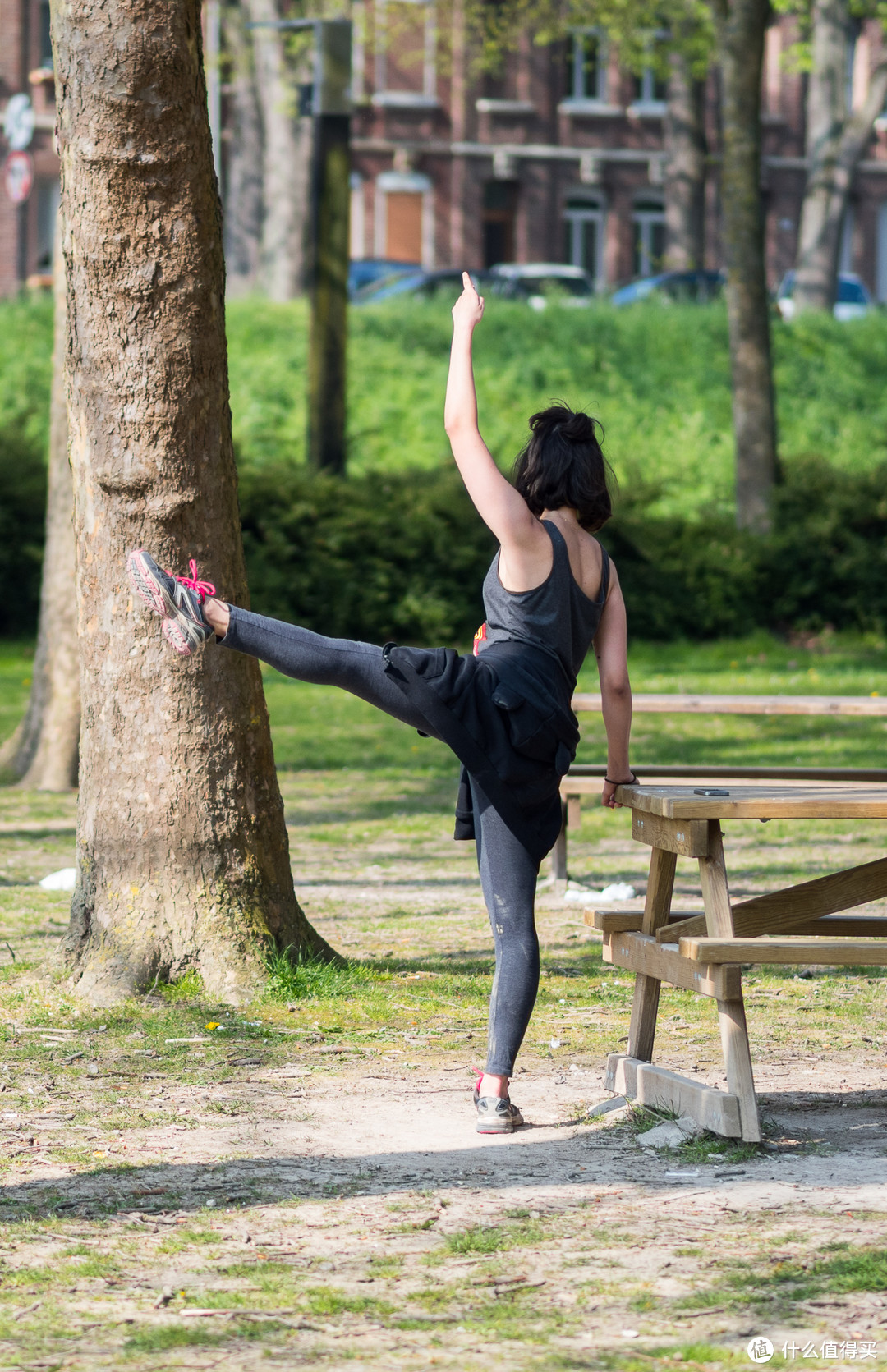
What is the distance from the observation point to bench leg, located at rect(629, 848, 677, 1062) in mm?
4965

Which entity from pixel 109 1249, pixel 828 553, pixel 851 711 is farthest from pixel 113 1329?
pixel 828 553

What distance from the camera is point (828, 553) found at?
18406 millimetres

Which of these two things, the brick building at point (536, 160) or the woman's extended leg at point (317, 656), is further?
the brick building at point (536, 160)

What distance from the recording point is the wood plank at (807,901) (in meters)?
4.99

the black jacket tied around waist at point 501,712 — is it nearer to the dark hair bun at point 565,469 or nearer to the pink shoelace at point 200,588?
the dark hair bun at point 565,469

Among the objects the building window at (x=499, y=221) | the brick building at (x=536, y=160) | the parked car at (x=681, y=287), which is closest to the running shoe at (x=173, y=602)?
the parked car at (x=681, y=287)

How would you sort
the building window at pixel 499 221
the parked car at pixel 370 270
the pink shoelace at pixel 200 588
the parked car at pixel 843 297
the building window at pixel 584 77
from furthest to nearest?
1. the building window at pixel 499 221
2. the building window at pixel 584 77
3. the parked car at pixel 843 297
4. the parked car at pixel 370 270
5. the pink shoelace at pixel 200 588

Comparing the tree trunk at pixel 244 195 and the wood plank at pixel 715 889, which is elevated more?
the tree trunk at pixel 244 195

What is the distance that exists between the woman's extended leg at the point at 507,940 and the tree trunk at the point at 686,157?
104ft

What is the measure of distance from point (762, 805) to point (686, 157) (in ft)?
107

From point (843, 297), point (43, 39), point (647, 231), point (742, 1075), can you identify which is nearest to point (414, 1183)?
point (742, 1075)

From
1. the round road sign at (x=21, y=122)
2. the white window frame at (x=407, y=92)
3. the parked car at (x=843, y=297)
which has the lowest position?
the parked car at (x=843, y=297)

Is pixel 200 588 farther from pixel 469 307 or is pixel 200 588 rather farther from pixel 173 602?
pixel 469 307

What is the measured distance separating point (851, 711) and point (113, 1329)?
20.0 ft
